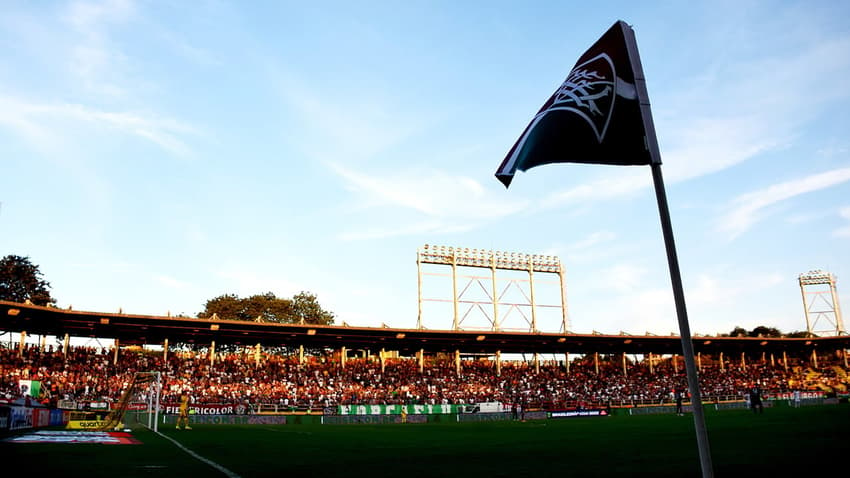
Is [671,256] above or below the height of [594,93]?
below

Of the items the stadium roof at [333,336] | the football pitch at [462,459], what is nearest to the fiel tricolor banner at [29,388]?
the stadium roof at [333,336]

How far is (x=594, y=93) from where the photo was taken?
6199 millimetres

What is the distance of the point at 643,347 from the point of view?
68375 millimetres

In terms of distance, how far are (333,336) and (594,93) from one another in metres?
50.1

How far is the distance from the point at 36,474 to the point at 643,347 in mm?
66177

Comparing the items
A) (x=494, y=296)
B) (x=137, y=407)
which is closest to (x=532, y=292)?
(x=494, y=296)

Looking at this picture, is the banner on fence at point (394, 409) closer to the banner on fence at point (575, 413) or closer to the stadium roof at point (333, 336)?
the banner on fence at point (575, 413)

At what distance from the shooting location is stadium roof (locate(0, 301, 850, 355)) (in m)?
45.6

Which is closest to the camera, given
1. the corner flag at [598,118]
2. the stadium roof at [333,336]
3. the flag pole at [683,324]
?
the flag pole at [683,324]

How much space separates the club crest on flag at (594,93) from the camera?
239 inches

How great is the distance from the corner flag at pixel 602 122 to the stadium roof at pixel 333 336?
4231 cm

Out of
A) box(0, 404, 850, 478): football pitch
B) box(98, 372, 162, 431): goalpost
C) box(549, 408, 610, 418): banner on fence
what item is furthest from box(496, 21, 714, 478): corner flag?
box(549, 408, 610, 418): banner on fence

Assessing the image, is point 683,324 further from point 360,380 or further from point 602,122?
point 360,380

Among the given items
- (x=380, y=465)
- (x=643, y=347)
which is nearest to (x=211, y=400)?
(x=380, y=465)
